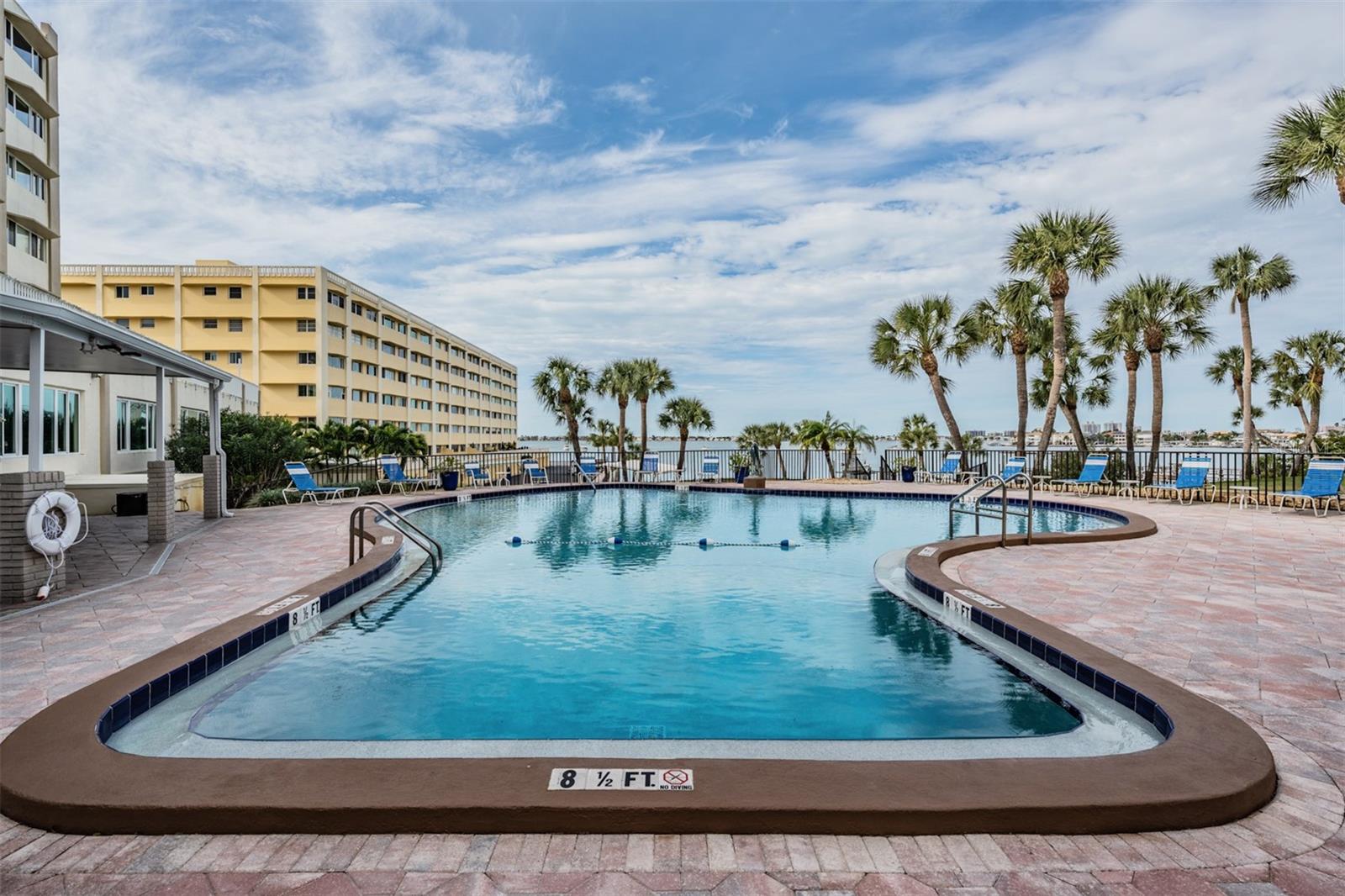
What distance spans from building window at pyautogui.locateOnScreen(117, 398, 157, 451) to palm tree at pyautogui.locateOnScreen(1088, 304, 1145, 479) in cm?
2841

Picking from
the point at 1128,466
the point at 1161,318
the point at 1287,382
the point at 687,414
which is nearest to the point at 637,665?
the point at 1128,466

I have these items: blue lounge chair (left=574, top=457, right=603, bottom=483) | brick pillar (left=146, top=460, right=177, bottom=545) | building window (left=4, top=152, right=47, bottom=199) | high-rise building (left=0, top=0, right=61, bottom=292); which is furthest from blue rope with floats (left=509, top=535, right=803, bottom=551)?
building window (left=4, top=152, right=47, bottom=199)

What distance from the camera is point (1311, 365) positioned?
101 feet

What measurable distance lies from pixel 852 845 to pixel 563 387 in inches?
1101

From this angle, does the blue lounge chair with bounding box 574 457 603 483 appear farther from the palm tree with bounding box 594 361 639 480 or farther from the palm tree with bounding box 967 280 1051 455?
the palm tree with bounding box 967 280 1051 455

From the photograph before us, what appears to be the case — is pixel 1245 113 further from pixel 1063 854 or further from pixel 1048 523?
pixel 1063 854

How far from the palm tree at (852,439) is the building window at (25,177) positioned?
2685 centimetres

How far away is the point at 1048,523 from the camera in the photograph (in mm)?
12805

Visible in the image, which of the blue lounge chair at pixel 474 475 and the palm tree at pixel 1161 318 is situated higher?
the palm tree at pixel 1161 318

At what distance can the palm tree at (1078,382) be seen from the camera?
26.2 metres

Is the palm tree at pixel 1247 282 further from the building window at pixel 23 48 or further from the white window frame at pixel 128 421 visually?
the building window at pixel 23 48

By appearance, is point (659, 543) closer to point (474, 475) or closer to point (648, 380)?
point (474, 475)

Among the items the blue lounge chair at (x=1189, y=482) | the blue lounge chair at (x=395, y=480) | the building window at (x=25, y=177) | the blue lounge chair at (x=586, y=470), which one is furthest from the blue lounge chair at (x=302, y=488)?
the blue lounge chair at (x=1189, y=482)

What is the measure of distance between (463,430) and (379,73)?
2217 inches
